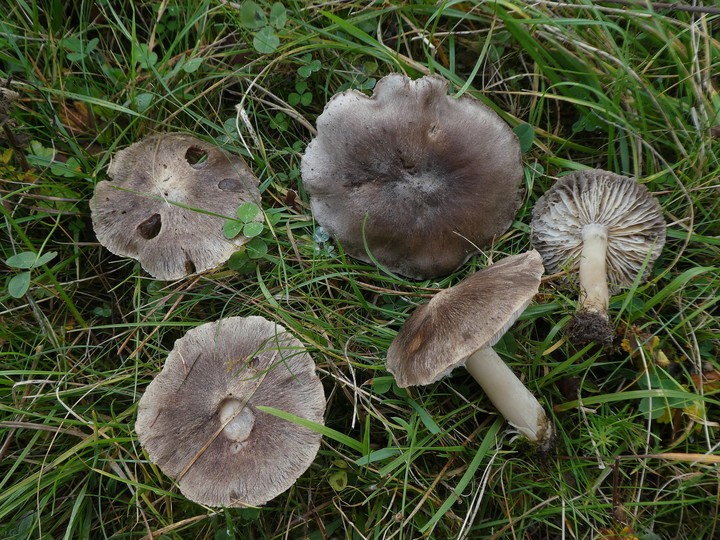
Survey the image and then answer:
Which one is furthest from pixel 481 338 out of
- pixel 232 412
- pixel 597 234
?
pixel 232 412

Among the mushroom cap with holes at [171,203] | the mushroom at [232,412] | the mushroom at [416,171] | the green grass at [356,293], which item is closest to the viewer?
the mushroom at [232,412]

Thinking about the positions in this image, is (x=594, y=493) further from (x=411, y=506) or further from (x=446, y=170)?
(x=446, y=170)

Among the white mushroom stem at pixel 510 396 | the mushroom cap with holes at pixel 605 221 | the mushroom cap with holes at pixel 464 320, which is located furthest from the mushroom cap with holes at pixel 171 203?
the mushroom cap with holes at pixel 605 221

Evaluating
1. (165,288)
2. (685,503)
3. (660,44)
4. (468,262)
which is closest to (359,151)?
(468,262)

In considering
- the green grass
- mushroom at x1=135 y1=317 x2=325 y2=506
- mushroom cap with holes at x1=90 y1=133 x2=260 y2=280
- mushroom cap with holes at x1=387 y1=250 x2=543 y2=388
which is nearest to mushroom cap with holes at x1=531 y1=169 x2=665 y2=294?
the green grass

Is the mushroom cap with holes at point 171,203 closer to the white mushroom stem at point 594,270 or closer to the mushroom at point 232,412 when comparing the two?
the mushroom at point 232,412

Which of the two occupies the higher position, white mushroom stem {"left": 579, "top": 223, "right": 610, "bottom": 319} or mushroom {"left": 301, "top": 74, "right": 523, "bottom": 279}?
mushroom {"left": 301, "top": 74, "right": 523, "bottom": 279}

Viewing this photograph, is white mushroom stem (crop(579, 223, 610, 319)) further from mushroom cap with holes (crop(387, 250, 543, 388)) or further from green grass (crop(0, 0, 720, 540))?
mushroom cap with holes (crop(387, 250, 543, 388))

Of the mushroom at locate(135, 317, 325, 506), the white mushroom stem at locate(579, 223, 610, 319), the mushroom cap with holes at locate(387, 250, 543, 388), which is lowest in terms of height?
the mushroom at locate(135, 317, 325, 506)
